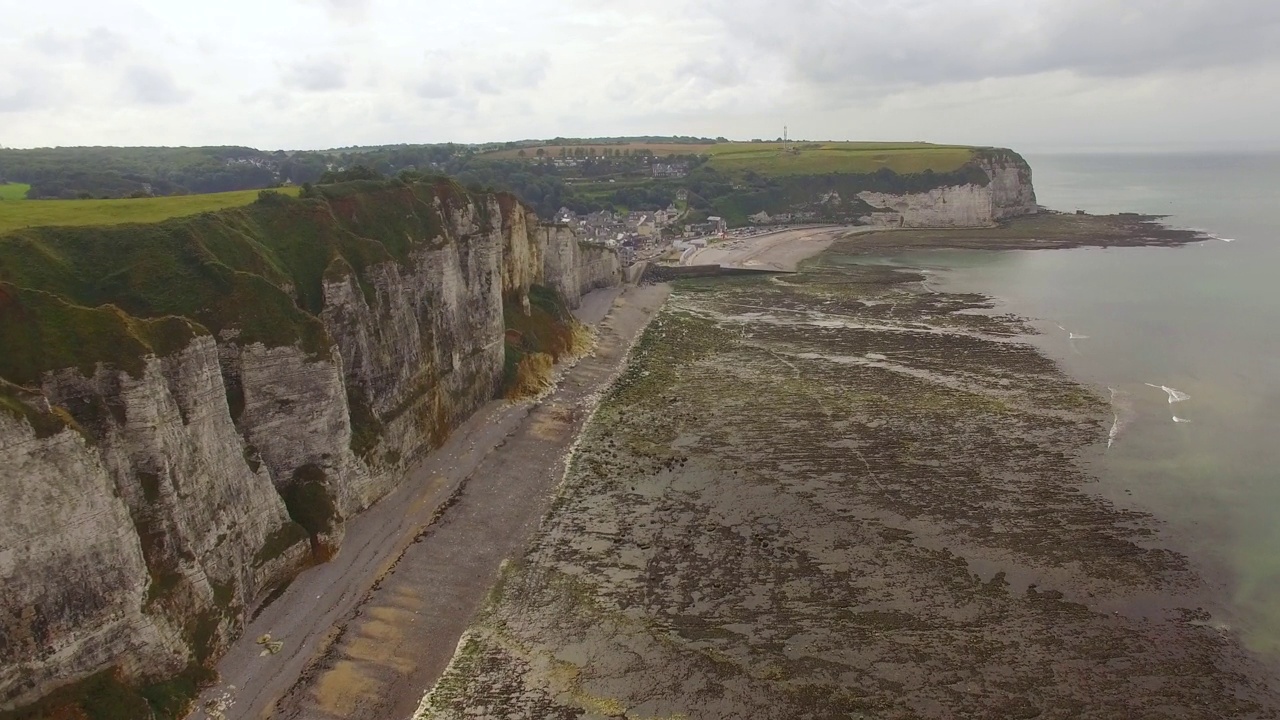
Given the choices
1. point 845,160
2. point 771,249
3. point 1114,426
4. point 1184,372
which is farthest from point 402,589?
point 845,160

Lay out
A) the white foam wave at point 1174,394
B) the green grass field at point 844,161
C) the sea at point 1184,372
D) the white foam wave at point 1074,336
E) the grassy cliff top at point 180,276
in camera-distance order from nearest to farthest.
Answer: the grassy cliff top at point 180,276 < the sea at point 1184,372 < the white foam wave at point 1174,394 < the white foam wave at point 1074,336 < the green grass field at point 844,161

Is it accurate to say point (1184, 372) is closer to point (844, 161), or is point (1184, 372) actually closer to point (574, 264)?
point (574, 264)

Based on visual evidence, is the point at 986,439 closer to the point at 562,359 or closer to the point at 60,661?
the point at 562,359

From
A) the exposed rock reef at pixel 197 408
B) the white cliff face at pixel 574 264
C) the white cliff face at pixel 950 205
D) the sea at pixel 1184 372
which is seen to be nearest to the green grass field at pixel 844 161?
the white cliff face at pixel 950 205

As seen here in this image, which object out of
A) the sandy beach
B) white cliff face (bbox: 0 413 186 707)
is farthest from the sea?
white cliff face (bbox: 0 413 186 707)

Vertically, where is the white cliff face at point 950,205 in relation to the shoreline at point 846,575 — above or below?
above

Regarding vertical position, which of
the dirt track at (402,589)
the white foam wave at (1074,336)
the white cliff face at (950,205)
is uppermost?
the white cliff face at (950,205)

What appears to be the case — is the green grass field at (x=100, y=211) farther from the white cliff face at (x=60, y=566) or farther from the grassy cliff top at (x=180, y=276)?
the white cliff face at (x=60, y=566)

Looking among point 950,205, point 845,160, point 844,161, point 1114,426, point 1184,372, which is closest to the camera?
point 1114,426
